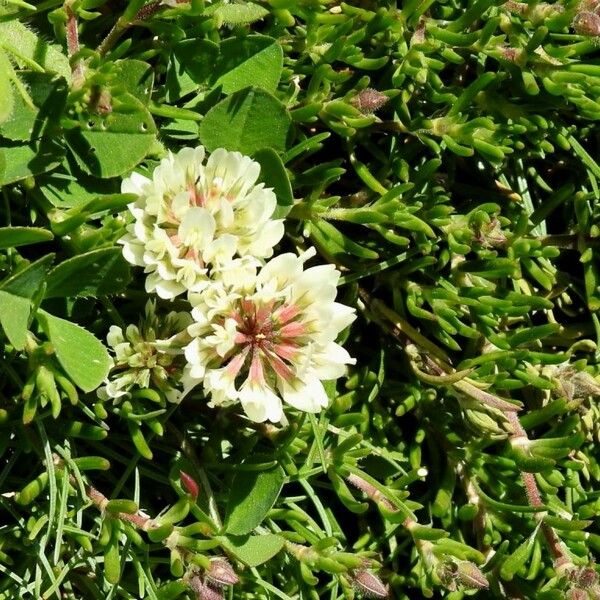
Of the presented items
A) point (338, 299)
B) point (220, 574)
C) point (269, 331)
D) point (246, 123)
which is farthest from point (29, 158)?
point (220, 574)

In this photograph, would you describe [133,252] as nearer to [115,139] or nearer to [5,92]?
[115,139]

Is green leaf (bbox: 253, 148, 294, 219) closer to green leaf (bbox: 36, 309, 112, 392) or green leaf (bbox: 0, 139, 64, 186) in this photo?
green leaf (bbox: 0, 139, 64, 186)

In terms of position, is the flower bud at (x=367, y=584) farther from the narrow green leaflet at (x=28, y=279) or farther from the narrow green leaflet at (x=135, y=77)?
the narrow green leaflet at (x=135, y=77)

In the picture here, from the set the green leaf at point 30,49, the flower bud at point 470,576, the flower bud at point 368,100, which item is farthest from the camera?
the flower bud at point 470,576

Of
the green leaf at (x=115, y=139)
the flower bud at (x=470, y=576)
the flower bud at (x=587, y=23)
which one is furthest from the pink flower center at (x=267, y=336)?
the flower bud at (x=587, y=23)

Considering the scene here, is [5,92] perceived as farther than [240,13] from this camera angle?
No

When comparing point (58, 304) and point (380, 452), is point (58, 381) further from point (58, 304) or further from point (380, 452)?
point (380, 452)
